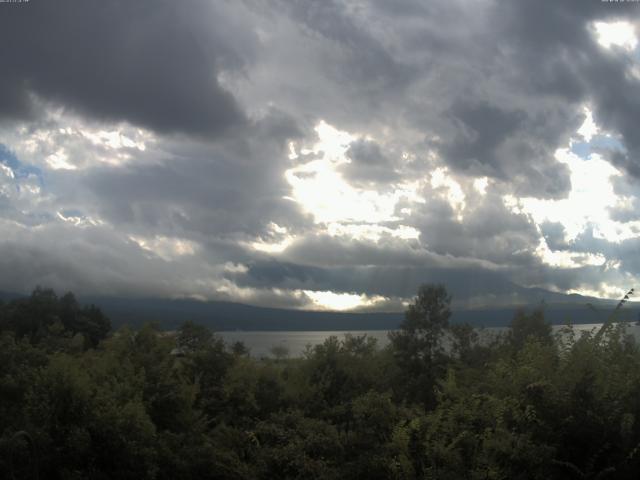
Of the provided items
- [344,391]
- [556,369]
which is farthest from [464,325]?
[556,369]

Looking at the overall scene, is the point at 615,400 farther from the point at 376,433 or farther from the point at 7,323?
the point at 7,323

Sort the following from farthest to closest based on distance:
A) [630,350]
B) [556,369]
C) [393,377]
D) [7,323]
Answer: [7,323] < [393,377] < [630,350] < [556,369]

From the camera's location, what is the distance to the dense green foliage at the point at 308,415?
10555mm

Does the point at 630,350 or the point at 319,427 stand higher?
the point at 630,350

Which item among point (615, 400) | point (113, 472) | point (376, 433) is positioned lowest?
point (113, 472)

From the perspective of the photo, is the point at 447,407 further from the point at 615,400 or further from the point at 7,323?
the point at 7,323

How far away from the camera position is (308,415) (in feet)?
68.2

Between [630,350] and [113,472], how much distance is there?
1128 centimetres

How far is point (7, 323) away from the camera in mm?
62125

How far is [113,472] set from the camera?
13672 millimetres

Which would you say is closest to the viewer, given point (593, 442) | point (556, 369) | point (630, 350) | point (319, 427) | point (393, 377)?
point (593, 442)

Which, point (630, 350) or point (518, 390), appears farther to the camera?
point (630, 350)

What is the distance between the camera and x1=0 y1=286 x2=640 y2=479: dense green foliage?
1055cm

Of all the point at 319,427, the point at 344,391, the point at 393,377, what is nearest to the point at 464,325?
the point at 393,377
